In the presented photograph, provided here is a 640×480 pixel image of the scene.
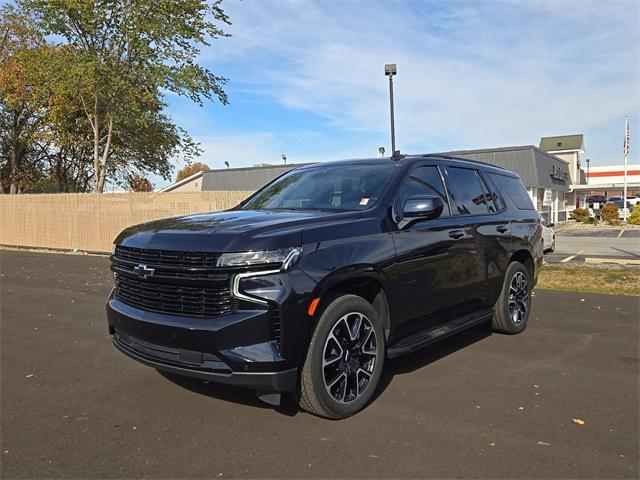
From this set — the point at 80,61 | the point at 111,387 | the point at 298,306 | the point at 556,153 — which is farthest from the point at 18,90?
the point at 556,153

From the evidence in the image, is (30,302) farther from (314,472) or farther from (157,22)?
(157,22)

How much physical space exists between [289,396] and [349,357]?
67cm

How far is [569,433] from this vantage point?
3543mm

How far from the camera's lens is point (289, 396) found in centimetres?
411

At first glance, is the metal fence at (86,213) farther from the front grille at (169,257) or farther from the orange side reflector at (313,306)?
the orange side reflector at (313,306)

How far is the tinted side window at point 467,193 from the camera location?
5.18 m

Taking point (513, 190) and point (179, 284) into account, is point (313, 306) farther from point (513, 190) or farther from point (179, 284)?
point (513, 190)

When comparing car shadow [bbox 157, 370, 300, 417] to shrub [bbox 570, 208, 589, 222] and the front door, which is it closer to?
the front door

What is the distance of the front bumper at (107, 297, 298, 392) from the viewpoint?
3.29 m

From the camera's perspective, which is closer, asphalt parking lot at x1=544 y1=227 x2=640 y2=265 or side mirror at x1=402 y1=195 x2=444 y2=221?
side mirror at x1=402 y1=195 x2=444 y2=221

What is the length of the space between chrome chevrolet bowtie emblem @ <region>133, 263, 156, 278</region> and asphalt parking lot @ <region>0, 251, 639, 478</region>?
1062mm

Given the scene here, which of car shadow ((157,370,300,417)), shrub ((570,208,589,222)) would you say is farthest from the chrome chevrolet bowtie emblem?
shrub ((570,208,589,222))

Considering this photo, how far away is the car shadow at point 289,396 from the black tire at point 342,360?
320mm

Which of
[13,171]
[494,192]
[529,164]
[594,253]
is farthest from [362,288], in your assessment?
[13,171]
